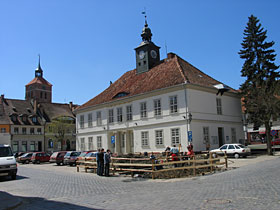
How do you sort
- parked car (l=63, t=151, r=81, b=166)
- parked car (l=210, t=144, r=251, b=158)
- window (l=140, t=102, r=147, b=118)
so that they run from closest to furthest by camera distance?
1. parked car (l=210, t=144, r=251, b=158)
2. parked car (l=63, t=151, r=81, b=166)
3. window (l=140, t=102, r=147, b=118)

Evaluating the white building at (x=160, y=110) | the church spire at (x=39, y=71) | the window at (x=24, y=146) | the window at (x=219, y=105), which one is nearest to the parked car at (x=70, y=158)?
the white building at (x=160, y=110)

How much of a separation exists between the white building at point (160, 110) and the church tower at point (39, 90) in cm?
6306

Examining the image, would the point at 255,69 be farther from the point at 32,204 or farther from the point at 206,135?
the point at 32,204

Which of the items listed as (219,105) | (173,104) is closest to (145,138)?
(173,104)

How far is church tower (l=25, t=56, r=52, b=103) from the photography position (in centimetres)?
9831

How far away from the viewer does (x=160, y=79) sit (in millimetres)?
32750

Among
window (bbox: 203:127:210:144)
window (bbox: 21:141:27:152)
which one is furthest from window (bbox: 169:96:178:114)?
A: window (bbox: 21:141:27:152)

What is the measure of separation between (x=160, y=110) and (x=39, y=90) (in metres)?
77.2

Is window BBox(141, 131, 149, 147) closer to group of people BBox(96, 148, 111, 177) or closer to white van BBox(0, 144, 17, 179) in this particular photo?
group of people BBox(96, 148, 111, 177)

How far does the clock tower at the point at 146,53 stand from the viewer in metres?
37.5

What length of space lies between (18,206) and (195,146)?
70.6 ft

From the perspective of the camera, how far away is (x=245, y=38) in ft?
110

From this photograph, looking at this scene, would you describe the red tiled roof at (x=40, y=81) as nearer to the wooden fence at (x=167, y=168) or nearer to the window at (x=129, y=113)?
the window at (x=129, y=113)

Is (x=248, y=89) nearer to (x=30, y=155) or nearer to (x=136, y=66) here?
(x=136, y=66)
